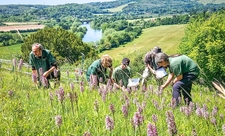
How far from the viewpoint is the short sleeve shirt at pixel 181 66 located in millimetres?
6266

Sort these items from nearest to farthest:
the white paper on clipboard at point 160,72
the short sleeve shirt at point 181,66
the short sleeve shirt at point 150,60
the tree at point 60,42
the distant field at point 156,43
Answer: the white paper on clipboard at point 160,72, the short sleeve shirt at point 181,66, the short sleeve shirt at point 150,60, the tree at point 60,42, the distant field at point 156,43

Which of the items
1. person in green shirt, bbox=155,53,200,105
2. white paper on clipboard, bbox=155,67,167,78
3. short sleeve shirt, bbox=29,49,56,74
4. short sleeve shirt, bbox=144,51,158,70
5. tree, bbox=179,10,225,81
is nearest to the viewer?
white paper on clipboard, bbox=155,67,167,78

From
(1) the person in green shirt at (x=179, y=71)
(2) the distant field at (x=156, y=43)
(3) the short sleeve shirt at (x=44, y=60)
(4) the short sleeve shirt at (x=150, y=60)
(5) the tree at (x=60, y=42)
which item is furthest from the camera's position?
(2) the distant field at (x=156, y=43)

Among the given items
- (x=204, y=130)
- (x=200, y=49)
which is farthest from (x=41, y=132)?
(x=200, y=49)

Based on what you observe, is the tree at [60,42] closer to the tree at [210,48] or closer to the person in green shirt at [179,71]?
the tree at [210,48]

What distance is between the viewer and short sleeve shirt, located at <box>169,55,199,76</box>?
6.27 meters

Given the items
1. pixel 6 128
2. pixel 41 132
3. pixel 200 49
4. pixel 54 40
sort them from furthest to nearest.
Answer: pixel 54 40, pixel 200 49, pixel 41 132, pixel 6 128

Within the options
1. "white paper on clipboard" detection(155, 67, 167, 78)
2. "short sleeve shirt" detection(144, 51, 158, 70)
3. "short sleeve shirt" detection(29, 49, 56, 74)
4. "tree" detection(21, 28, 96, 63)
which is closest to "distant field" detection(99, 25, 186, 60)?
"tree" detection(21, 28, 96, 63)

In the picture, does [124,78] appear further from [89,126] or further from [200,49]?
[200,49]

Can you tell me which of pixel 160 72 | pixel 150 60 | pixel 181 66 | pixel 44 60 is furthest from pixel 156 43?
pixel 160 72

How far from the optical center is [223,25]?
48.0 metres

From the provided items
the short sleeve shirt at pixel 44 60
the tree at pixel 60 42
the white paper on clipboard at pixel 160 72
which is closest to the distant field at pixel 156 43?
the tree at pixel 60 42

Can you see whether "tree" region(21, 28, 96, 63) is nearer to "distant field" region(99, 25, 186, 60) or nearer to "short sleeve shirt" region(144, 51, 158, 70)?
"distant field" region(99, 25, 186, 60)

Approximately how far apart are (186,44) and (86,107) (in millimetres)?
52234
